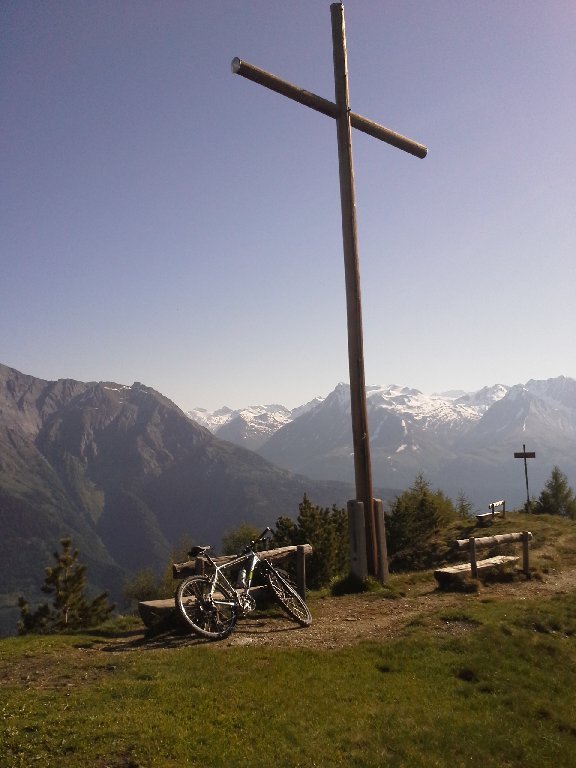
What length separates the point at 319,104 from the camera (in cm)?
1650

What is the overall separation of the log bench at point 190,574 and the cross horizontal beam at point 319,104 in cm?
1235

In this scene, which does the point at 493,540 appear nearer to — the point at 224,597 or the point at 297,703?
the point at 224,597

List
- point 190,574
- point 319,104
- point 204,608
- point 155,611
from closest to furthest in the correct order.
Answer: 1. point 204,608
2. point 155,611
3. point 190,574
4. point 319,104

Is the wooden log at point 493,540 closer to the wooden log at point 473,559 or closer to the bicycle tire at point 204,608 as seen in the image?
the wooden log at point 473,559

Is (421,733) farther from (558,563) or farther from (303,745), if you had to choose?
(558,563)

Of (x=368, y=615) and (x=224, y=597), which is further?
(x=368, y=615)

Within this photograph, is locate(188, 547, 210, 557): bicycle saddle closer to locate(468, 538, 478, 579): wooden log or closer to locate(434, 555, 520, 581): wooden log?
locate(434, 555, 520, 581): wooden log

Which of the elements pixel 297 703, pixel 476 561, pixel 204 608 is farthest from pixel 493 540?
pixel 297 703

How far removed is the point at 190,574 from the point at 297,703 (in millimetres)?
5944

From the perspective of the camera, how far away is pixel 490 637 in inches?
436

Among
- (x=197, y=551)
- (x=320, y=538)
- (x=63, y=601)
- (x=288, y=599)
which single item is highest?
(x=197, y=551)

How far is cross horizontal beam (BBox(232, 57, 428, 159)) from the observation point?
1507cm

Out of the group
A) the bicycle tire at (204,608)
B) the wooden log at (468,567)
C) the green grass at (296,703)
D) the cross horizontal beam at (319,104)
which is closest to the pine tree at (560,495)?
the wooden log at (468,567)

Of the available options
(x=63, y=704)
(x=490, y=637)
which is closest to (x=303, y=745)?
(x=63, y=704)
